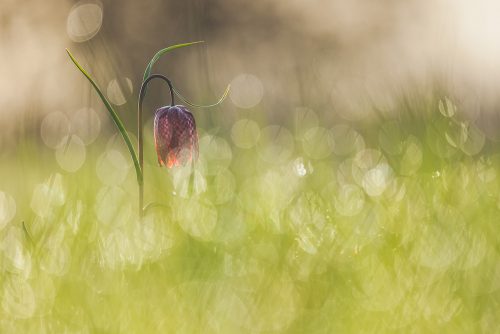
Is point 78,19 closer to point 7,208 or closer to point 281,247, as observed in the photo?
point 7,208

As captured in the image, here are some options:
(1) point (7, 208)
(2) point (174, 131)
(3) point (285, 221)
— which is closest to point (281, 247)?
(3) point (285, 221)

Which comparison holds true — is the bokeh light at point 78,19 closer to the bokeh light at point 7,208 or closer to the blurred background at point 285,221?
the blurred background at point 285,221

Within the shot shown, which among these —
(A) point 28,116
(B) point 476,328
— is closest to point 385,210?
(B) point 476,328

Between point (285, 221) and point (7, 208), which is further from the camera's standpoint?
point (7, 208)

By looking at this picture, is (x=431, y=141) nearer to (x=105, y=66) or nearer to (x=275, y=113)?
(x=105, y=66)

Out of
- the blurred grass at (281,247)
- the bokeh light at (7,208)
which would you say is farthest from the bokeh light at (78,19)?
the blurred grass at (281,247)

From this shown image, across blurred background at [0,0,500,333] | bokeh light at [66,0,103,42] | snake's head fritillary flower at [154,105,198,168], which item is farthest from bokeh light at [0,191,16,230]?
bokeh light at [66,0,103,42]

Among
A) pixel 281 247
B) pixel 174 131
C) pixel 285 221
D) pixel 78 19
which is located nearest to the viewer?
pixel 281 247
